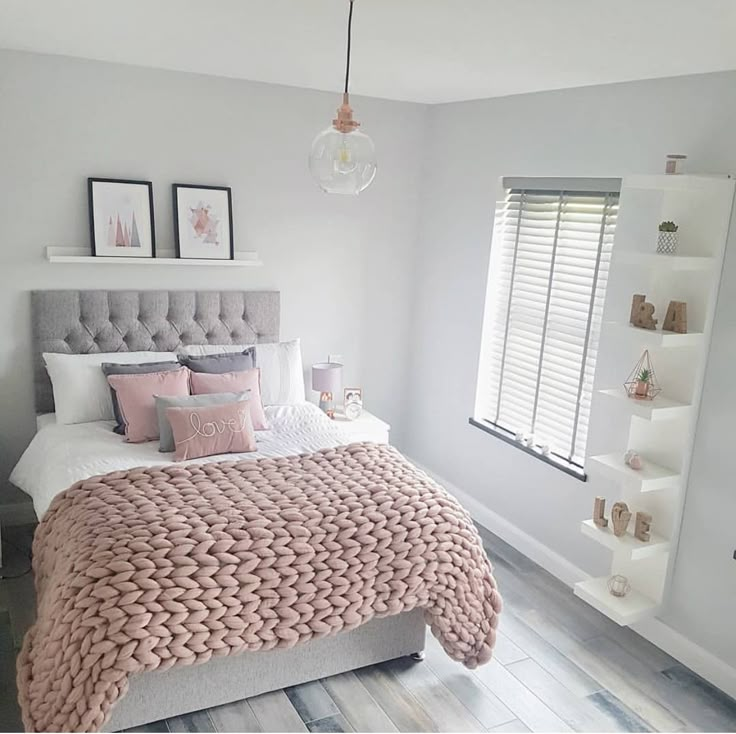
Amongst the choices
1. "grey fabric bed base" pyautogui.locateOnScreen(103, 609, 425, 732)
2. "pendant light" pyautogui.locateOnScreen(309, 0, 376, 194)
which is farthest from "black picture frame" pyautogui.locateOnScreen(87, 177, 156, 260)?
"grey fabric bed base" pyautogui.locateOnScreen(103, 609, 425, 732)

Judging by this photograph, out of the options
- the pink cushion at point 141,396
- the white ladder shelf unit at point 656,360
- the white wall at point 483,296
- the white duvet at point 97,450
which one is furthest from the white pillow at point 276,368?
the white ladder shelf unit at point 656,360

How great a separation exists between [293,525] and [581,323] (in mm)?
1845

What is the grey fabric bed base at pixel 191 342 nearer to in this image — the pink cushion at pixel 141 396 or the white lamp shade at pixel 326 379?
the white lamp shade at pixel 326 379

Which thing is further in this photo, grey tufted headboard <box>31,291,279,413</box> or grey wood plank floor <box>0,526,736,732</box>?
grey tufted headboard <box>31,291,279,413</box>

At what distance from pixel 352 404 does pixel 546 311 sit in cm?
135

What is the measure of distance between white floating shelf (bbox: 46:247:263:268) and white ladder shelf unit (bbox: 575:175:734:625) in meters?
2.07

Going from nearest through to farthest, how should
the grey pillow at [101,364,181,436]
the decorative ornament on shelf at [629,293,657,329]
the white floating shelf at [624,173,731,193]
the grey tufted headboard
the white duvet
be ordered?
the white floating shelf at [624,173,731,193] < the decorative ornament on shelf at [629,293,657,329] < the white duvet < the grey pillow at [101,364,181,436] < the grey tufted headboard

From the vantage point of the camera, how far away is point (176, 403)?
3.46m

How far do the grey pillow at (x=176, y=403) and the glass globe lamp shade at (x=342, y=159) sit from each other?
1.43 m

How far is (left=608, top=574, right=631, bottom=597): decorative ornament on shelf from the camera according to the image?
321 centimetres

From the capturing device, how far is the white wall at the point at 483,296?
9.65ft

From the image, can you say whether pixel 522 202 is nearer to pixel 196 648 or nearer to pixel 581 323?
pixel 581 323

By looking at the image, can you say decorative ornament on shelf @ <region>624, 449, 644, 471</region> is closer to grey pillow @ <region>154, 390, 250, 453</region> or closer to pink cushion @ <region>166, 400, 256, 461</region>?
pink cushion @ <region>166, 400, 256, 461</region>

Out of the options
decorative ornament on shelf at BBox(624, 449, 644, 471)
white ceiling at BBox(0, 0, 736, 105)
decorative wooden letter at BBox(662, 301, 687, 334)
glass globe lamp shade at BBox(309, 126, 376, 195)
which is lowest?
decorative ornament on shelf at BBox(624, 449, 644, 471)
